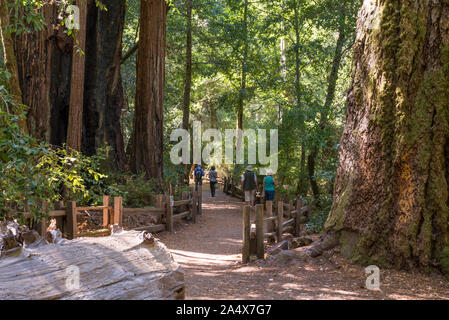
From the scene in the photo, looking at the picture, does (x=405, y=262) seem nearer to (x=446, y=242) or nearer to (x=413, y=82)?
(x=446, y=242)

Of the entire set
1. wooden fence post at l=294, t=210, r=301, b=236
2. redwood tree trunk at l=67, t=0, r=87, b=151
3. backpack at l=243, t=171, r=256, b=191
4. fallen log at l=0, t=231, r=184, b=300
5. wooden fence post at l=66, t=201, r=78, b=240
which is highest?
redwood tree trunk at l=67, t=0, r=87, b=151

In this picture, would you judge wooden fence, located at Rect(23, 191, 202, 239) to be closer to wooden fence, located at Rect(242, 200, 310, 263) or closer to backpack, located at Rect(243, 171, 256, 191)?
backpack, located at Rect(243, 171, 256, 191)

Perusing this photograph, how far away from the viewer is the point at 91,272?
10.2ft

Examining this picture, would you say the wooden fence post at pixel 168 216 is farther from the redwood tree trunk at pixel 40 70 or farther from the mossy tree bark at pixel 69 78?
the redwood tree trunk at pixel 40 70

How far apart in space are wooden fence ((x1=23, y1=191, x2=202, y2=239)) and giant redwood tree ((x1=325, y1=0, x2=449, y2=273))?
462 centimetres

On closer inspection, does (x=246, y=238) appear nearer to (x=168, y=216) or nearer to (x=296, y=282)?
(x=296, y=282)

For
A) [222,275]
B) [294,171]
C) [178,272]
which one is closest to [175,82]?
[294,171]

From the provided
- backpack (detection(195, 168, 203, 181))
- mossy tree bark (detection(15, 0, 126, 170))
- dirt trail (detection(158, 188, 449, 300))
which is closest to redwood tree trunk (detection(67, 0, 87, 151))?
mossy tree bark (detection(15, 0, 126, 170))

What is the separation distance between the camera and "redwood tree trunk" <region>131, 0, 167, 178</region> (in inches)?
642

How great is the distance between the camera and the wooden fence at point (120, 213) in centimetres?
908

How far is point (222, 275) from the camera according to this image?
765cm

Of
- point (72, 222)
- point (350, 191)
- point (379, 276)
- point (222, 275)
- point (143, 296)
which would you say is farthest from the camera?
point (72, 222)

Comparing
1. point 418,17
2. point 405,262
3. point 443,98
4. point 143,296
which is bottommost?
point 405,262

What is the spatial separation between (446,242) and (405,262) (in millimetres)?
629
